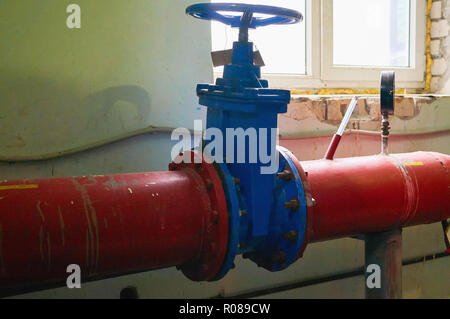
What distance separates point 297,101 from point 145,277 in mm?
773

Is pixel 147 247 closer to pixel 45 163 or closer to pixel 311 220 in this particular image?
pixel 311 220

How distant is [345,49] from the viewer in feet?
6.49

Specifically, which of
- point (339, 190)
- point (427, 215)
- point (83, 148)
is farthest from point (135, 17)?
point (427, 215)

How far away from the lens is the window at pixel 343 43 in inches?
71.4

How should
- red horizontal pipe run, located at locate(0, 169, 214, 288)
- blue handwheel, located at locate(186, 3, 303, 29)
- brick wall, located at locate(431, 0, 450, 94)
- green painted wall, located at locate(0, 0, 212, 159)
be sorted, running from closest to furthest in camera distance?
1. red horizontal pipe run, located at locate(0, 169, 214, 288)
2. blue handwheel, located at locate(186, 3, 303, 29)
3. green painted wall, located at locate(0, 0, 212, 159)
4. brick wall, located at locate(431, 0, 450, 94)

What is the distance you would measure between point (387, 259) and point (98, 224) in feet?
2.69

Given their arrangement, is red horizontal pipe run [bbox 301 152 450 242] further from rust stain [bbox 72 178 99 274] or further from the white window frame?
the white window frame

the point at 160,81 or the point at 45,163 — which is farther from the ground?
the point at 160,81

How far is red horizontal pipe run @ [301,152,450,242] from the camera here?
3.39ft

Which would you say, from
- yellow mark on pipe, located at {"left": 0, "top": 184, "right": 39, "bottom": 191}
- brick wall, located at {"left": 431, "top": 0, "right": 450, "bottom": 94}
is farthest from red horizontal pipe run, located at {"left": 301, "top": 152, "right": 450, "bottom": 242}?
brick wall, located at {"left": 431, "top": 0, "right": 450, "bottom": 94}

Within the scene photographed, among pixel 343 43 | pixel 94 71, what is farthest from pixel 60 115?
pixel 343 43

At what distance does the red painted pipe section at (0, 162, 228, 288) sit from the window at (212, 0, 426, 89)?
0.91 meters

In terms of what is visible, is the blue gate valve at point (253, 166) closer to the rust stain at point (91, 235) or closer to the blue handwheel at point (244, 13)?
the blue handwheel at point (244, 13)

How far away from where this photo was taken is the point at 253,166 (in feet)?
2.93
